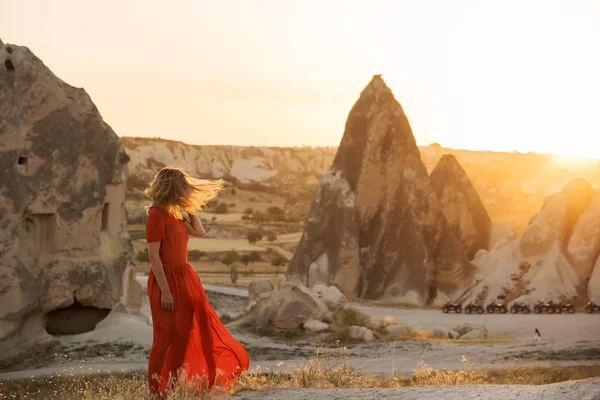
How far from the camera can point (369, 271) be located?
1109 inches

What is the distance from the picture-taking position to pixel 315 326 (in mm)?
17859

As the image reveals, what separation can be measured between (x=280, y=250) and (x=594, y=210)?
26.7 metres

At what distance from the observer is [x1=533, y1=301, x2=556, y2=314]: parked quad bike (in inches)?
914

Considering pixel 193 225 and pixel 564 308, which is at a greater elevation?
pixel 193 225

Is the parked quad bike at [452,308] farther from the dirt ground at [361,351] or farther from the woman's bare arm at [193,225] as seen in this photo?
the woman's bare arm at [193,225]

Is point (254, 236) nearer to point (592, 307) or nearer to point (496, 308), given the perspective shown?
point (496, 308)

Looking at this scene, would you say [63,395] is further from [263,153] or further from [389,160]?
[263,153]

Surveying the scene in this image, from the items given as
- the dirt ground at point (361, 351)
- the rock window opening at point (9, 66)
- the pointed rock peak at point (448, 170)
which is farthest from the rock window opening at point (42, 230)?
the pointed rock peak at point (448, 170)

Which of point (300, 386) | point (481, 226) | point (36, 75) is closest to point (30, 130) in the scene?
point (36, 75)

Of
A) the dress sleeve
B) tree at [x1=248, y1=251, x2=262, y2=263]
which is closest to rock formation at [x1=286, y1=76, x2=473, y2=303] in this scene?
tree at [x1=248, y1=251, x2=262, y2=263]

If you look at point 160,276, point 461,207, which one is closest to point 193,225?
point 160,276

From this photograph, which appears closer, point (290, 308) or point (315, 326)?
point (315, 326)

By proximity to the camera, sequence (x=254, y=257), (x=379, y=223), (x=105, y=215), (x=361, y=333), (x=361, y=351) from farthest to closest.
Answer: (x=254, y=257), (x=379, y=223), (x=361, y=333), (x=105, y=215), (x=361, y=351)

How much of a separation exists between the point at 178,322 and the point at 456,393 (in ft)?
7.53
